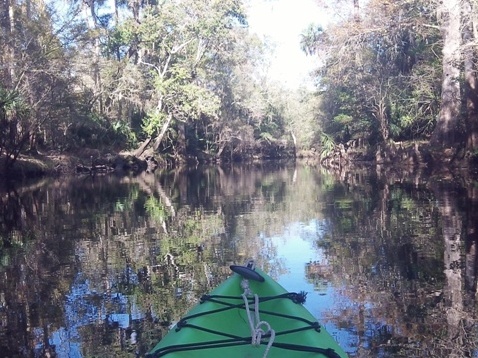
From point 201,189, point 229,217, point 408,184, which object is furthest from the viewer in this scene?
point 201,189

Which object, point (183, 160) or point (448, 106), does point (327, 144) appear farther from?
point (448, 106)

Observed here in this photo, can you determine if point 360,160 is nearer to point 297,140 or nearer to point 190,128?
point 190,128

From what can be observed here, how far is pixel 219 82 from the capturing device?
39062 millimetres

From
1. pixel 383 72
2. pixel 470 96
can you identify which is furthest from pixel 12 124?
pixel 383 72

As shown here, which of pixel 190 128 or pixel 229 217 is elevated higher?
pixel 190 128

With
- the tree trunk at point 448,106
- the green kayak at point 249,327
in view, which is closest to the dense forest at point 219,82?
the tree trunk at point 448,106

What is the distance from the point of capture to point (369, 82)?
28.3 meters

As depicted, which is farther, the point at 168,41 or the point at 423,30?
the point at 168,41

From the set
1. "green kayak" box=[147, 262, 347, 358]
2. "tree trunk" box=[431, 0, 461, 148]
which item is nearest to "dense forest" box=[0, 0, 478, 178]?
"tree trunk" box=[431, 0, 461, 148]

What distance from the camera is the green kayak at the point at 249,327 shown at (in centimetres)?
268

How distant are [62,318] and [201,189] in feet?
40.8

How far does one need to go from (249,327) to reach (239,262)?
10.3 ft

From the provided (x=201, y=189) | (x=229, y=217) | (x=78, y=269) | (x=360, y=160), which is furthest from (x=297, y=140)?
(x=78, y=269)

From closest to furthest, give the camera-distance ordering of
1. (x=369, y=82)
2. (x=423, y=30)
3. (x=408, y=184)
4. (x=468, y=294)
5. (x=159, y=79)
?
(x=468, y=294)
(x=408, y=184)
(x=423, y=30)
(x=369, y=82)
(x=159, y=79)
